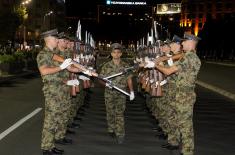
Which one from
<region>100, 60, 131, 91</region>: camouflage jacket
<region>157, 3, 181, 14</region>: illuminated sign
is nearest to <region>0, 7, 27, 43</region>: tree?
<region>100, 60, 131, 91</region>: camouflage jacket

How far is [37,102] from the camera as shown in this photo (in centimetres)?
1917

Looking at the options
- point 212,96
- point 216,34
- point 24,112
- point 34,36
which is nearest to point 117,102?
point 24,112

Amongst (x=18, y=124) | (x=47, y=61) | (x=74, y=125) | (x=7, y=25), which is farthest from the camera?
(x=7, y=25)

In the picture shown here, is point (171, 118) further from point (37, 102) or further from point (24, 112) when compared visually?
point (37, 102)

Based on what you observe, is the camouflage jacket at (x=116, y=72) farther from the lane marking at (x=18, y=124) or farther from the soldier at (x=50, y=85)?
the lane marking at (x=18, y=124)

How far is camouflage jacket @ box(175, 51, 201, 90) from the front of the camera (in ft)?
27.5

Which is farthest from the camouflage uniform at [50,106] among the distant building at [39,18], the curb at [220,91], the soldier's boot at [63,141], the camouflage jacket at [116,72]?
the distant building at [39,18]

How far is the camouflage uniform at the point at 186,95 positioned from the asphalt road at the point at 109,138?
1.51 meters

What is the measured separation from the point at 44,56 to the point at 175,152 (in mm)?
3040

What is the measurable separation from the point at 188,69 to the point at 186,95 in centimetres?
41

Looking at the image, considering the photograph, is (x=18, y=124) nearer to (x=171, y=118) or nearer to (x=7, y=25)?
(x=171, y=118)

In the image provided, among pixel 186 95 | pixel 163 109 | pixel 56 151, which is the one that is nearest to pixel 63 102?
pixel 56 151

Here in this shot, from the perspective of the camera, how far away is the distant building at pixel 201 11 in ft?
561

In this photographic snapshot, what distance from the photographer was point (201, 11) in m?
178
